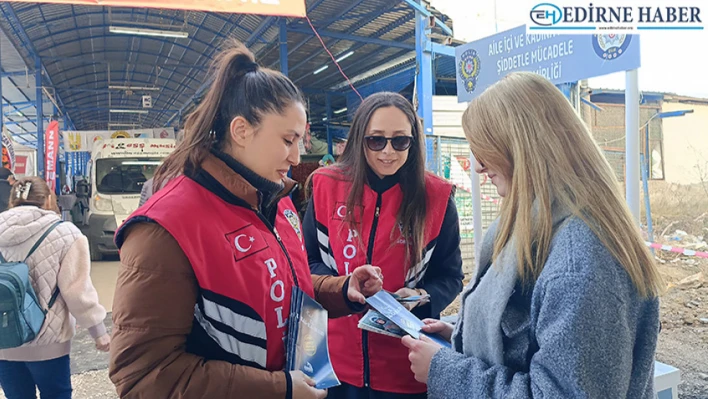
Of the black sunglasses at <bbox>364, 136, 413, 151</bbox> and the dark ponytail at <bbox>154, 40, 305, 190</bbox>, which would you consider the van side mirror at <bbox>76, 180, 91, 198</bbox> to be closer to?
the black sunglasses at <bbox>364, 136, 413, 151</bbox>

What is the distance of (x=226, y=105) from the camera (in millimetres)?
1331

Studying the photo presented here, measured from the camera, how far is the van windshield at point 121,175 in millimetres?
10289

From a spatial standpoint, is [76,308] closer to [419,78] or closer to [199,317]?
[199,317]

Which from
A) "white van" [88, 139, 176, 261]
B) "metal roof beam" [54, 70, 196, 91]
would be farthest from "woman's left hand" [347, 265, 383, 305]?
"metal roof beam" [54, 70, 196, 91]

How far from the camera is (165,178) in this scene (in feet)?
4.46

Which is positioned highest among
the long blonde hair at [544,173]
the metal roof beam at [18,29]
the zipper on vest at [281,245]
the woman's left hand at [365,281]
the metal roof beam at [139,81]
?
the metal roof beam at [139,81]

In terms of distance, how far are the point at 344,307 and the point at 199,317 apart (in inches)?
28.1

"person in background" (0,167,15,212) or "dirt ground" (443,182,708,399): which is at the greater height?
"person in background" (0,167,15,212)

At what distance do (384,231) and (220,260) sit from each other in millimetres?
927

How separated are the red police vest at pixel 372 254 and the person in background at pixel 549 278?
499 millimetres

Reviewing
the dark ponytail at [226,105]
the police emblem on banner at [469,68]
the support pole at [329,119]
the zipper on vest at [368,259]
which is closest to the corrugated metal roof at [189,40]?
the support pole at [329,119]

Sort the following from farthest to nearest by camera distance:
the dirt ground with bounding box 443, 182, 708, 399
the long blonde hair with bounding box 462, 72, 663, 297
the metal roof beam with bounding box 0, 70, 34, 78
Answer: the metal roof beam with bounding box 0, 70, 34, 78, the dirt ground with bounding box 443, 182, 708, 399, the long blonde hair with bounding box 462, 72, 663, 297

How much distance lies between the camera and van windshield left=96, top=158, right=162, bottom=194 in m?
10.3

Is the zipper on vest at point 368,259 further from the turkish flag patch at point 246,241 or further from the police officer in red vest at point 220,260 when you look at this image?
the turkish flag patch at point 246,241
